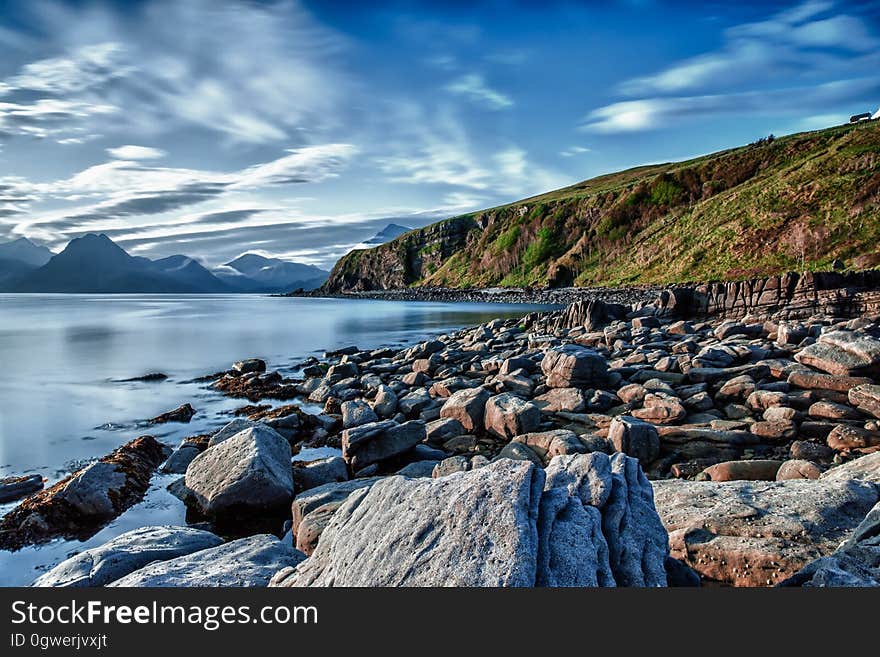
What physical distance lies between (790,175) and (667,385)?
65.8m

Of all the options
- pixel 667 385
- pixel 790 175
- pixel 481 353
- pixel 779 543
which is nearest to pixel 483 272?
pixel 790 175

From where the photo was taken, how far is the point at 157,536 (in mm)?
5805

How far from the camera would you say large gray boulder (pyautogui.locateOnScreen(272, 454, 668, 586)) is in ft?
11.3

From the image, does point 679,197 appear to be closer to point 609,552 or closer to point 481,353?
point 481,353

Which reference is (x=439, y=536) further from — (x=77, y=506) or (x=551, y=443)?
(x=77, y=506)

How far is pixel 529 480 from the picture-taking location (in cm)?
412

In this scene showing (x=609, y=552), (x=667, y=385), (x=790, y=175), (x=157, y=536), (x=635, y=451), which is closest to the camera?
(x=609, y=552)

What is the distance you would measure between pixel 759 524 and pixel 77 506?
31.7ft

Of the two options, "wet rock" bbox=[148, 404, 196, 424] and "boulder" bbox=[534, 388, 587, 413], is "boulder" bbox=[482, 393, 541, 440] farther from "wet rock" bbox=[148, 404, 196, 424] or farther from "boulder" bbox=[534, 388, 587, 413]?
"wet rock" bbox=[148, 404, 196, 424]

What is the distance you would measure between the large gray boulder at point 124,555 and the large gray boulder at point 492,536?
6.63 ft

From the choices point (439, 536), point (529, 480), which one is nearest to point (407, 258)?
point (529, 480)

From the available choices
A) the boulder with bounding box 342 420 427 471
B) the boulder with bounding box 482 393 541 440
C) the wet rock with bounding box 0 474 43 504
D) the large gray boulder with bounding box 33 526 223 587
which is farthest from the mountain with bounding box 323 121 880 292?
the wet rock with bounding box 0 474 43 504

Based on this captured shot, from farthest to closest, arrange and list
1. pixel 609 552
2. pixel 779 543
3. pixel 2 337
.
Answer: pixel 2 337
pixel 779 543
pixel 609 552

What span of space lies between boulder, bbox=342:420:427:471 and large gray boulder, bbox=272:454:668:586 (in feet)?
17.8
